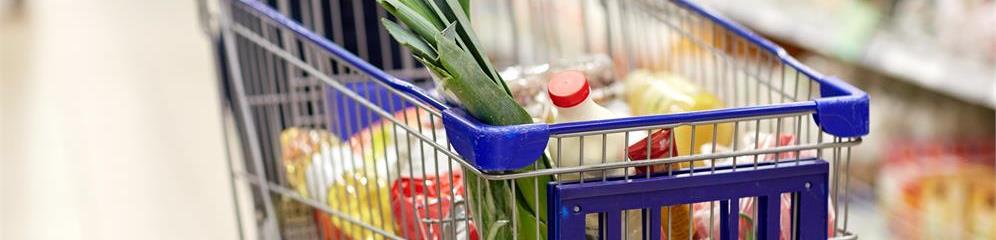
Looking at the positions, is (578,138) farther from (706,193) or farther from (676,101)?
(676,101)

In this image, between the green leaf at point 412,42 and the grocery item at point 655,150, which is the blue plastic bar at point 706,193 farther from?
the green leaf at point 412,42

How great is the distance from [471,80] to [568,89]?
0.44ft

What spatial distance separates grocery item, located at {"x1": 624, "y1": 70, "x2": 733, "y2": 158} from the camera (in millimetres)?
1380

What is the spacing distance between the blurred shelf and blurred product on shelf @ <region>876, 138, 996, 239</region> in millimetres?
153

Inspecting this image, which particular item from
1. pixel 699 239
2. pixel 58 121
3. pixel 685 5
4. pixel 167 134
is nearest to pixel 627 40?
pixel 685 5

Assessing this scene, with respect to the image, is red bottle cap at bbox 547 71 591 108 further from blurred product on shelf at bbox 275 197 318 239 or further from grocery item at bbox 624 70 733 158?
blurred product on shelf at bbox 275 197 318 239

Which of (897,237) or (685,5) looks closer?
(685,5)

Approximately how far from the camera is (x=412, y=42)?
90 centimetres

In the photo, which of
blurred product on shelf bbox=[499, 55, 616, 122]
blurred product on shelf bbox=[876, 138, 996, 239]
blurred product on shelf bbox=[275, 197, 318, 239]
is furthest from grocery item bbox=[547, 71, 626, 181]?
blurred product on shelf bbox=[876, 138, 996, 239]

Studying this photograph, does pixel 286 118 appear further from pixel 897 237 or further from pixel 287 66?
pixel 897 237

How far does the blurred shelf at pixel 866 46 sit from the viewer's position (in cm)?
193

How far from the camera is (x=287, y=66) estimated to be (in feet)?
6.04

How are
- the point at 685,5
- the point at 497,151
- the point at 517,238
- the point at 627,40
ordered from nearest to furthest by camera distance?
the point at 497,151, the point at 517,238, the point at 685,5, the point at 627,40

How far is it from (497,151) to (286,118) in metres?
0.98
